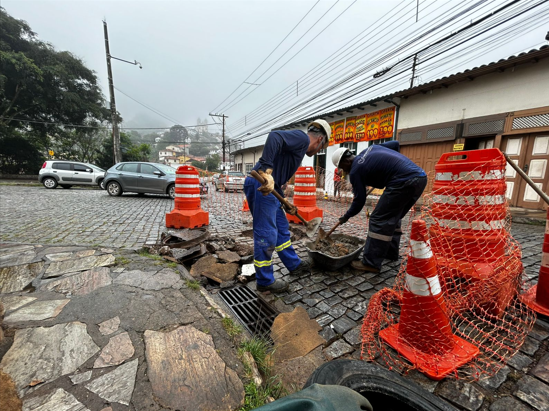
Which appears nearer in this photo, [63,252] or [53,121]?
[63,252]

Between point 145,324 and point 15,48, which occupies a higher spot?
point 15,48

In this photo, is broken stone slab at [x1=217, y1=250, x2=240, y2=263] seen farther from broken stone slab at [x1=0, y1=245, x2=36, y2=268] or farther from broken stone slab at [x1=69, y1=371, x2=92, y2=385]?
broken stone slab at [x1=0, y1=245, x2=36, y2=268]

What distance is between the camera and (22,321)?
163 cm

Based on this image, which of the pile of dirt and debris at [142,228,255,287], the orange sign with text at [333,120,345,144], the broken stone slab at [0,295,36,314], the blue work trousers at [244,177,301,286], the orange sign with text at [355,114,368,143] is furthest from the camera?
the orange sign with text at [333,120,345,144]

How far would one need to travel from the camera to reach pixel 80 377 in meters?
1.24

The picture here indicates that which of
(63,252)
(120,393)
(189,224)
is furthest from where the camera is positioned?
(189,224)

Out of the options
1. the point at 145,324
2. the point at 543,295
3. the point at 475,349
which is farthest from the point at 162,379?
the point at 543,295

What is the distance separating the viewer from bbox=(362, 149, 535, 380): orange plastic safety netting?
1.48m

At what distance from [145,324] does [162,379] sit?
1.81 ft

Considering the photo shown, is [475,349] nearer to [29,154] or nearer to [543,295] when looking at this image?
[543,295]

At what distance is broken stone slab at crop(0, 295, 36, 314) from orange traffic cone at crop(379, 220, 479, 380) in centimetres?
290

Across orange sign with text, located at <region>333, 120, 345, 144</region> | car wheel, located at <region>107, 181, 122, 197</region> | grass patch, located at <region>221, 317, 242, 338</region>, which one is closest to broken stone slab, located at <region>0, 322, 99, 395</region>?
grass patch, located at <region>221, 317, 242, 338</region>

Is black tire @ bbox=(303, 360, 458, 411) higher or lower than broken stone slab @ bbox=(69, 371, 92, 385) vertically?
higher

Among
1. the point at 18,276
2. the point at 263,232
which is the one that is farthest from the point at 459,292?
the point at 18,276
